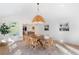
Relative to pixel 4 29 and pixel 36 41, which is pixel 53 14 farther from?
pixel 4 29

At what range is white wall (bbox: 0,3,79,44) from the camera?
2.44m

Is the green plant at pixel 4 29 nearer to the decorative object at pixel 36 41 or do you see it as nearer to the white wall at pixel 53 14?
the white wall at pixel 53 14

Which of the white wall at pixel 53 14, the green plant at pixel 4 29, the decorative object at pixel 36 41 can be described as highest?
the white wall at pixel 53 14

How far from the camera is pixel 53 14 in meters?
2.46

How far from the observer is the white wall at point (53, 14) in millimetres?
2441

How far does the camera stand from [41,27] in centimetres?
244

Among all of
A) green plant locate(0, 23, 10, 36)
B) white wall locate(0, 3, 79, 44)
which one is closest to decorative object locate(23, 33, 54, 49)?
white wall locate(0, 3, 79, 44)

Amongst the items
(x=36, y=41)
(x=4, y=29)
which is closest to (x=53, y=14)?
(x=36, y=41)

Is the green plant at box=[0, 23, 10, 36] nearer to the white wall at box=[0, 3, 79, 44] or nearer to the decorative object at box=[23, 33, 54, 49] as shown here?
the white wall at box=[0, 3, 79, 44]

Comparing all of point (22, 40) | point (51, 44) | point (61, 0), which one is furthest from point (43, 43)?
point (61, 0)

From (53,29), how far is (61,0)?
47 centimetres

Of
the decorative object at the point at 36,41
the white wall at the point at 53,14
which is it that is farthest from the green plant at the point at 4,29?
the decorative object at the point at 36,41

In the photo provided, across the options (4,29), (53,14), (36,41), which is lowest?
(36,41)
